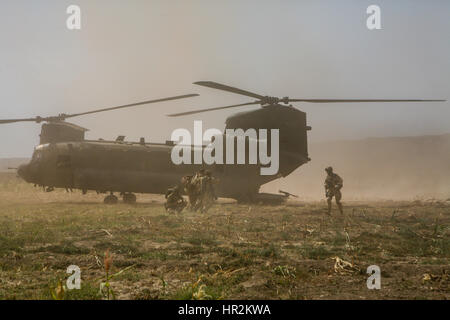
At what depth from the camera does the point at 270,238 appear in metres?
8.43

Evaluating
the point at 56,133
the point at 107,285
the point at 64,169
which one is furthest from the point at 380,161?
the point at 107,285

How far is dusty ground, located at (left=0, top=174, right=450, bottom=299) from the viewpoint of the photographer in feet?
14.6

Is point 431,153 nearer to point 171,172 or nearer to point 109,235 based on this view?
point 171,172

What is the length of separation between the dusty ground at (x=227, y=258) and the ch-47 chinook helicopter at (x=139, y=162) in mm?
7711

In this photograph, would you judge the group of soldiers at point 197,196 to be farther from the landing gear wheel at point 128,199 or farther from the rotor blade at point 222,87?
the landing gear wheel at point 128,199

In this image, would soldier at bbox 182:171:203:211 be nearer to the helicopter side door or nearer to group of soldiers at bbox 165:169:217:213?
group of soldiers at bbox 165:169:217:213

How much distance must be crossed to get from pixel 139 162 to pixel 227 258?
45.4ft

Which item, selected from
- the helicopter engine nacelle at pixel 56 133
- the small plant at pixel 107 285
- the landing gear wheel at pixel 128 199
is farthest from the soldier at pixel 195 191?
the small plant at pixel 107 285

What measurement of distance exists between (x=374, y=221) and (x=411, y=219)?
173 centimetres

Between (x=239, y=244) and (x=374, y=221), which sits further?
(x=374, y=221)


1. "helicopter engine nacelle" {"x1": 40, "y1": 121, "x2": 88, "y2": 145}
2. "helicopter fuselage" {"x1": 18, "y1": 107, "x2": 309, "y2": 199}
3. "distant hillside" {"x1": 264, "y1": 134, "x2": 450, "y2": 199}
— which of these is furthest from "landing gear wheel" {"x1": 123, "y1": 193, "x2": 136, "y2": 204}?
"distant hillside" {"x1": 264, "y1": 134, "x2": 450, "y2": 199}

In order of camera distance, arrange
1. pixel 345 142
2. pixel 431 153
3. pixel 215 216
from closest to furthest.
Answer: pixel 215 216
pixel 431 153
pixel 345 142

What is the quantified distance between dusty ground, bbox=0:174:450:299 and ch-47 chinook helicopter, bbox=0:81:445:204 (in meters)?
7.71
